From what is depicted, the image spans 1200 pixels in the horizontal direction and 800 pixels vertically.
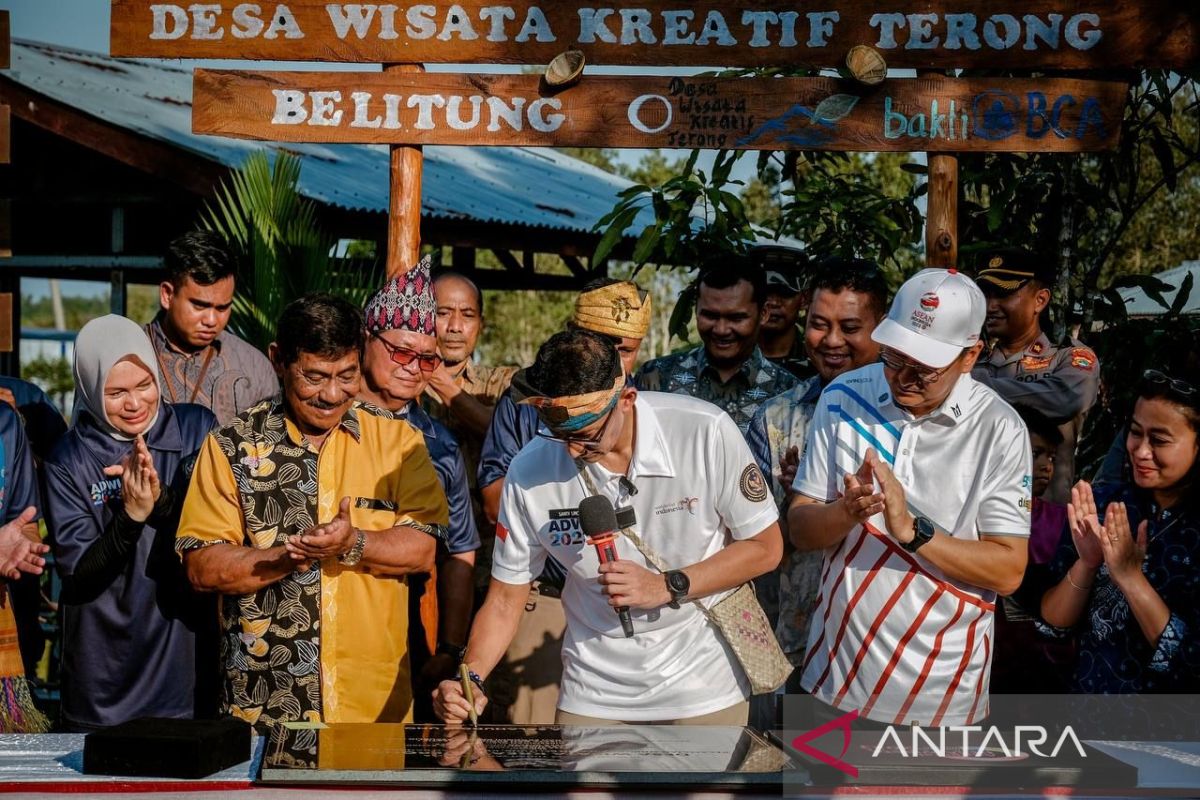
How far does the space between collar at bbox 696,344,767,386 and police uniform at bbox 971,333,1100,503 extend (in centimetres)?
82

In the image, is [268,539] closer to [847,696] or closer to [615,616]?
[615,616]

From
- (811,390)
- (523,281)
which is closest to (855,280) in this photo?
(811,390)

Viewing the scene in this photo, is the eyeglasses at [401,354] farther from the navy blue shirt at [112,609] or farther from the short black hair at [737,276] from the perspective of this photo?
the short black hair at [737,276]

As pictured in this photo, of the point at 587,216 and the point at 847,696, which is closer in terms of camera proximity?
the point at 847,696

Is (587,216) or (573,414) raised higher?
(587,216)

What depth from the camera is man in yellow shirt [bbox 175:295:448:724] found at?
3883 mm

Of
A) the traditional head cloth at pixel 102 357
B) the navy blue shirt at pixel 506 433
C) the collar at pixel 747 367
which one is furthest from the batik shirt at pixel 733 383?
the traditional head cloth at pixel 102 357

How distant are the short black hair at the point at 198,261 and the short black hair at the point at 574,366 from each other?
2083mm

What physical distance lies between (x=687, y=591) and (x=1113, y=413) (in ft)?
13.5

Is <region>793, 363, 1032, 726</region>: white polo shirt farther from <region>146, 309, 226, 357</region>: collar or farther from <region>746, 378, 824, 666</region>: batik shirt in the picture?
<region>146, 309, 226, 357</region>: collar

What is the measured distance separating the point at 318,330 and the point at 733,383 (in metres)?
1.80

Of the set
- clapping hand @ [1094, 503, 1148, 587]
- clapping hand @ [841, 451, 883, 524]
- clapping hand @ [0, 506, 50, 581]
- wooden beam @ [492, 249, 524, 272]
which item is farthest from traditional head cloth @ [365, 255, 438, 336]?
wooden beam @ [492, 249, 524, 272]

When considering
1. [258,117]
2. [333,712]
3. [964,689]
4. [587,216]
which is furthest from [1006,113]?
[587,216]

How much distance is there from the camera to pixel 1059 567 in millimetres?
4074
